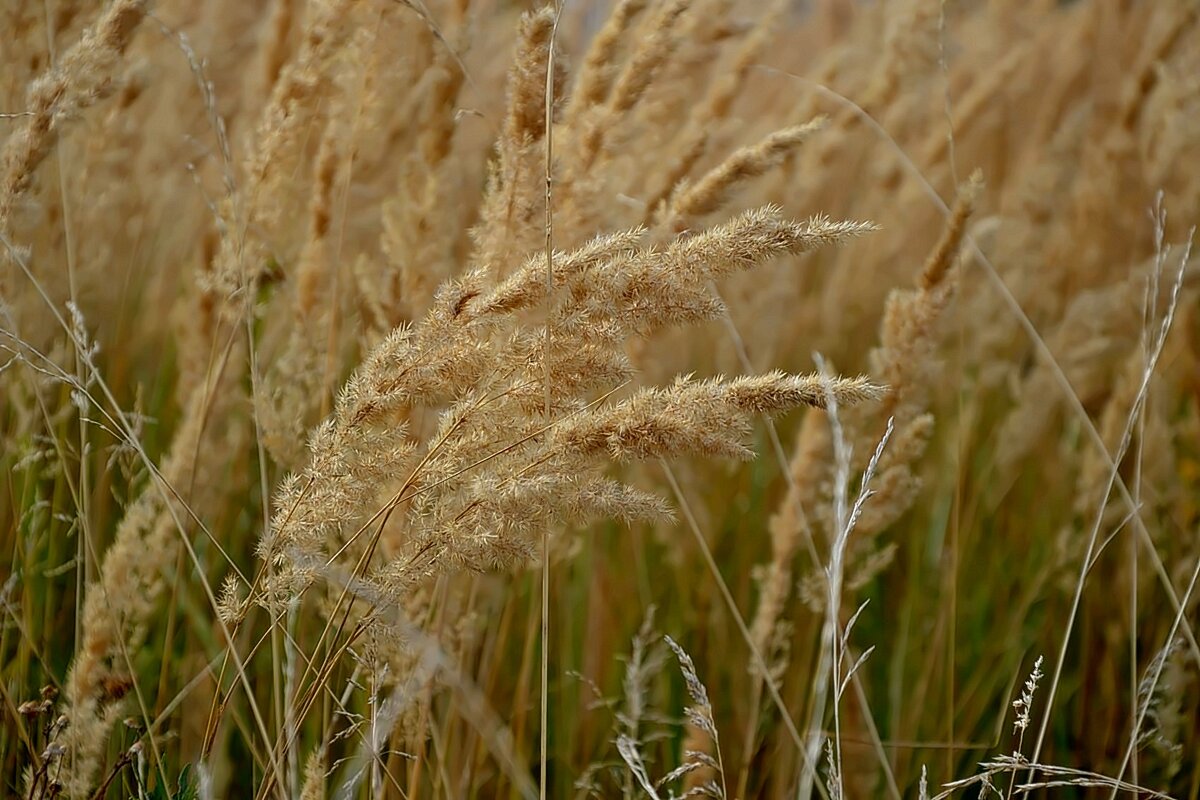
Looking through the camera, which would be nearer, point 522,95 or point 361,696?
point 522,95

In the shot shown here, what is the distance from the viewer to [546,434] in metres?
0.83

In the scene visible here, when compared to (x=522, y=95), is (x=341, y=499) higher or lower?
lower

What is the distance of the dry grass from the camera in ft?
2.72

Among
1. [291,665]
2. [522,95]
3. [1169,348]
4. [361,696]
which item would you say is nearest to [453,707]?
[361,696]

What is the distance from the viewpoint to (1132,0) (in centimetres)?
288

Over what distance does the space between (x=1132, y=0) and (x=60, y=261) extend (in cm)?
262

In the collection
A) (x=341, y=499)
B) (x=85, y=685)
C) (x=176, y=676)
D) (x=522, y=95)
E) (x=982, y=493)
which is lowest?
(x=982, y=493)

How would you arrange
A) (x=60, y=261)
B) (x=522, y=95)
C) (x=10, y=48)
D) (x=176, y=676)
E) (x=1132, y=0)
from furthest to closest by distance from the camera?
(x=1132, y=0) → (x=60, y=261) → (x=176, y=676) → (x=10, y=48) → (x=522, y=95)

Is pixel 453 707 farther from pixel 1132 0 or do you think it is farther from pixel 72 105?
pixel 1132 0

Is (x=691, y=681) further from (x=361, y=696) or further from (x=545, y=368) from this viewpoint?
(x=361, y=696)

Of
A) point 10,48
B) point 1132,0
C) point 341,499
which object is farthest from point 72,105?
point 1132,0

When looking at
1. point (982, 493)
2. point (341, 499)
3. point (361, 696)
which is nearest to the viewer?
point (341, 499)

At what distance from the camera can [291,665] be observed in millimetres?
940

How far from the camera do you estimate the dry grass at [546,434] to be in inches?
32.6
